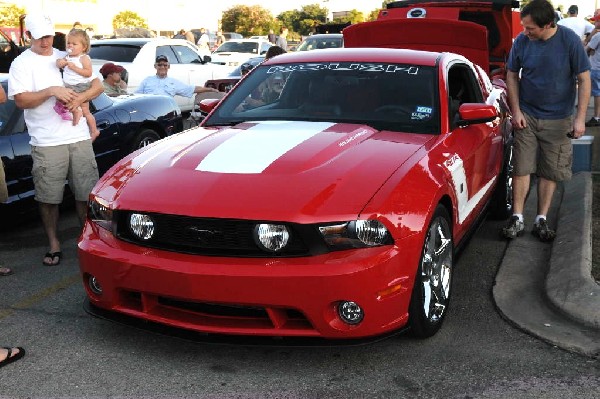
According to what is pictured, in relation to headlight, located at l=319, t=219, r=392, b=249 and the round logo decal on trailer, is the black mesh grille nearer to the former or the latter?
headlight, located at l=319, t=219, r=392, b=249

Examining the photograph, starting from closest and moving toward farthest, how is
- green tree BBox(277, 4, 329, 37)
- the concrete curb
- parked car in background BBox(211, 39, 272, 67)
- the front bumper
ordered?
the front bumper → the concrete curb → parked car in background BBox(211, 39, 272, 67) → green tree BBox(277, 4, 329, 37)

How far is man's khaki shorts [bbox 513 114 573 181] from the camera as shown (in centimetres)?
569

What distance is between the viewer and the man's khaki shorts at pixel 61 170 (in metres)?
5.38

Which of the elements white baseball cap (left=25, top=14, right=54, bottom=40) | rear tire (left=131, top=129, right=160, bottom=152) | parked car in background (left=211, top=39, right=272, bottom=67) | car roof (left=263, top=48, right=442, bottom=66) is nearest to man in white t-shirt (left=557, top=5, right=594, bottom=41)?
rear tire (left=131, top=129, right=160, bottom=152)

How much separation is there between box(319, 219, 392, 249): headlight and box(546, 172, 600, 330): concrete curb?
1440 millimetres

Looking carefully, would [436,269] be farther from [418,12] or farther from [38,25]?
[418,12]

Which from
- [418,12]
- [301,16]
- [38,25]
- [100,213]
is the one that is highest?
[38,25]

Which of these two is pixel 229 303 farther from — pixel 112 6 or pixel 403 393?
pixel 112 6

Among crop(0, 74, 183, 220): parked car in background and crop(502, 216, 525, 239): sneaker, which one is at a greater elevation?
crop(0, 74, 183, 220): parked car in background

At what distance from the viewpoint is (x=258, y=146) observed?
410 centimetres

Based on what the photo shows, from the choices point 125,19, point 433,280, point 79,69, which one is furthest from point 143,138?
point 125,19

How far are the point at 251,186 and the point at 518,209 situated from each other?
3.05 meters

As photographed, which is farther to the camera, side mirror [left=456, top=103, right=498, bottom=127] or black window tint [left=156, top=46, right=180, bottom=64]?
black window tint [left=156, top=46, right=180, bottom=64]

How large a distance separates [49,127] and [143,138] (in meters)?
2.35
